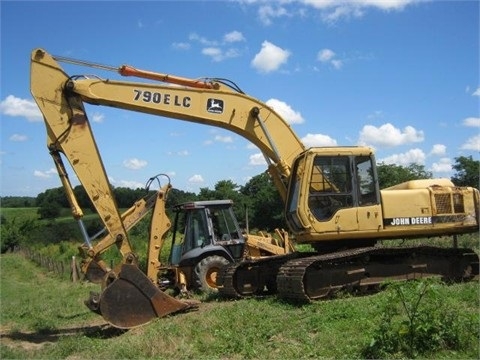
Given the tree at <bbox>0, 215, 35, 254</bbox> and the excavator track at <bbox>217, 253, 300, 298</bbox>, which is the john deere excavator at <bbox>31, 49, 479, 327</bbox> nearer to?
the excavator track at <bbox>217, 253, 300, 298</bbox>

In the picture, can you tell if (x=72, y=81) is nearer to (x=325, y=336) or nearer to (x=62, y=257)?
(x=325, y=336)

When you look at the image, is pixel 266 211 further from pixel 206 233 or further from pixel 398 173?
pixel 206 233

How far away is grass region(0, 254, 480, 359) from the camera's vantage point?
715cm

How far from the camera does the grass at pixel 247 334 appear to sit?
23.5 feet

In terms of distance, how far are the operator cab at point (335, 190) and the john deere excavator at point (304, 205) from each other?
0.02 m

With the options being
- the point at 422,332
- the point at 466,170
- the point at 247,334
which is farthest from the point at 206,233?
the point at 466,170

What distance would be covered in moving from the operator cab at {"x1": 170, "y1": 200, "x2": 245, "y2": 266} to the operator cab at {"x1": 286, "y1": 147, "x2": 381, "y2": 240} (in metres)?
3.54

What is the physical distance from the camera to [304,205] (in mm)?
10711

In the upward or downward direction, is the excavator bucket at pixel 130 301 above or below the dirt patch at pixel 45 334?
above

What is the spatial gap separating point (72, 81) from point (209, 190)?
→ 4574 cm

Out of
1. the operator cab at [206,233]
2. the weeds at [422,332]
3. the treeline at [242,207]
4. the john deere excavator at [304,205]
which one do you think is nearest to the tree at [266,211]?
the treeline at [242,207]

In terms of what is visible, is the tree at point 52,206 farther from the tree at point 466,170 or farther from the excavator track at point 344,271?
the excavator track at point 344,271

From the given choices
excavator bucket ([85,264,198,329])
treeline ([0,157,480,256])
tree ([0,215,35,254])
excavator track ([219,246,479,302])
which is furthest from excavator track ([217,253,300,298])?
tree ([0,215,35,254])

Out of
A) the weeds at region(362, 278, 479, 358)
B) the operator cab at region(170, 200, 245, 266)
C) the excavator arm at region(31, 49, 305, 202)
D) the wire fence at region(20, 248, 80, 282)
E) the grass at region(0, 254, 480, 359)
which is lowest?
the wire fence at region(20, 248, 80, 282)
